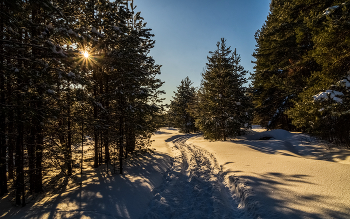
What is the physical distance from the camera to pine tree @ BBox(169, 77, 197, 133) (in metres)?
37.4

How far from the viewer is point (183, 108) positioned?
125 ft

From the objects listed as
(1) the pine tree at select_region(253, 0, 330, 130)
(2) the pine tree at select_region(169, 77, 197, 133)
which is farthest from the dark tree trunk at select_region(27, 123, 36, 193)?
(2) the pine tree at select_region(169, 77, 197, 133)

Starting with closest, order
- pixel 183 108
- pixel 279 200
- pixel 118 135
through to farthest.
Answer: pixel 279 200
pixel 118 135
pixel 183 108

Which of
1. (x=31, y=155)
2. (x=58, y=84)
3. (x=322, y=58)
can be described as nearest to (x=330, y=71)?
(x=322, y=58)

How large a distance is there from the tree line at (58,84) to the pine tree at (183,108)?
1032 inches

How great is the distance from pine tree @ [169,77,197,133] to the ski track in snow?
93.0 ft

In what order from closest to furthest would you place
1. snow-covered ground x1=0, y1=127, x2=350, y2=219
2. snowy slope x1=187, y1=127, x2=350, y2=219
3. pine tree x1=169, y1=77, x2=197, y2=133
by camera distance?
snowy slope x1=187, y1=127, x2=350, y2=219 → snow-covered ground x1=0, y1=127, x2=350, y2=219 → pine tree x1=169, y1=77, x2=197, y2=133

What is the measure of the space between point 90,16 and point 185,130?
3072cm

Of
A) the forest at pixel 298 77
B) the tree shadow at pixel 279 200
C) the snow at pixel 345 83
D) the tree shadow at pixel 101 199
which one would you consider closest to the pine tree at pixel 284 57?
the forest at pixel 298 77

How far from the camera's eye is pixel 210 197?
5.91 m

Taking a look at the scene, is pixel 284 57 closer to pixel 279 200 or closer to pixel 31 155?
pixel 279 200

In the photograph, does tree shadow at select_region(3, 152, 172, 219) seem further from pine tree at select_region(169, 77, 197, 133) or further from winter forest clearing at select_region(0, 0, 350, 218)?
pine tree at select_region(169, 77, 197, 133)

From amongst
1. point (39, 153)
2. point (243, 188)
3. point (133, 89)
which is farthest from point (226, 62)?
point (39, 153)

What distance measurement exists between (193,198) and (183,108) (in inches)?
1277
